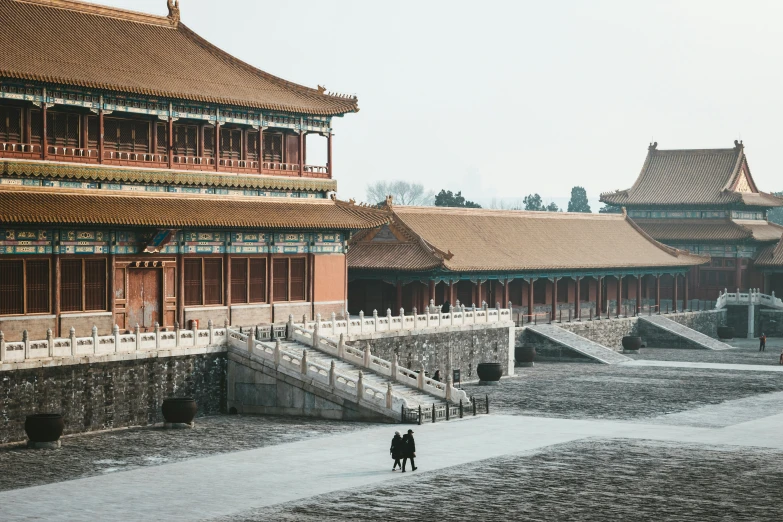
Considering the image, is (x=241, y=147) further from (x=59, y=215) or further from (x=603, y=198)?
(x=603, y=198)

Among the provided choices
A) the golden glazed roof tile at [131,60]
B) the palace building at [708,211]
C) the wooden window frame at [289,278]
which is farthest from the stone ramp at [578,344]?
the palace building at [708,211]

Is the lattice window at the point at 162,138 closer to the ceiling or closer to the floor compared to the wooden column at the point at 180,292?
closer to the ceiling

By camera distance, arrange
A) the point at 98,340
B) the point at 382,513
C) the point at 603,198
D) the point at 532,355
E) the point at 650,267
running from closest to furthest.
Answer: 1. the point at 382,513
2. the point at 98,340
3. the point at 532,355
4. the point at 650,267
5. the point at 603,198

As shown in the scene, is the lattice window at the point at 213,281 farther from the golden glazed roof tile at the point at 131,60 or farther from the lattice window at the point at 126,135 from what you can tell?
the golden glazed roof tile at the point at 131,60

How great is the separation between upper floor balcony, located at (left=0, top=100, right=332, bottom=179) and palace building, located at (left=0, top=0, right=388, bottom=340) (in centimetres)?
6

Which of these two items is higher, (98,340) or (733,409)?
(98,340)

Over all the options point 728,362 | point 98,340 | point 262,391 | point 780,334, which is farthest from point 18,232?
point 780,334

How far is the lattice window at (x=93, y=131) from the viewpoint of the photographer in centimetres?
5091

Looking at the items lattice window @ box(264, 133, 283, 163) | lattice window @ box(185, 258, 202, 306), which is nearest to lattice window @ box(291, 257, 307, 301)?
lattice window @ box(264, 133, 283, 163)

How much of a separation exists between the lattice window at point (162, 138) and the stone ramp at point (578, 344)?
25576mm

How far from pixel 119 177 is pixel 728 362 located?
3506 cm

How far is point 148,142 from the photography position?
52.9 meters

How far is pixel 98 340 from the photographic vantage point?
43.5m

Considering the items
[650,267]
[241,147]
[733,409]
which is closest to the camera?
[733,409]
